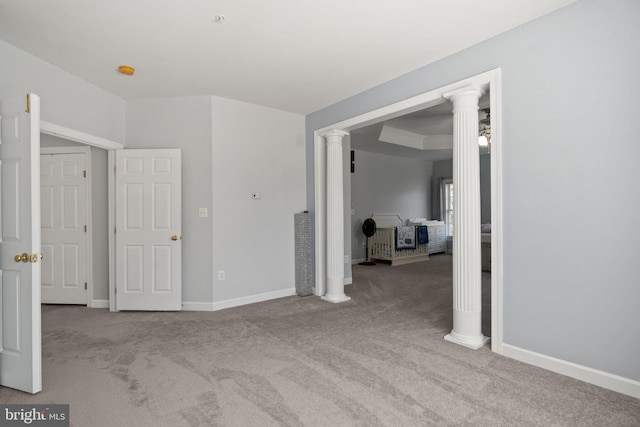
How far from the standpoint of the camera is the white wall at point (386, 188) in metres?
7.63

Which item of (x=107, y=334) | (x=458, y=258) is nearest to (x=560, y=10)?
(x=458, y=258)

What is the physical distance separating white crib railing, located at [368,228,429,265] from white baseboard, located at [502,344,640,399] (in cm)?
453

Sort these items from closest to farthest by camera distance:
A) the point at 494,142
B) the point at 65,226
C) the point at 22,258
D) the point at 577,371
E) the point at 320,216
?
the point at 22,258 < the point at 577,371 < the point at 494,142 < the point at 65,226 < the point at 320,216

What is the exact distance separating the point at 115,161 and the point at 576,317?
471cm

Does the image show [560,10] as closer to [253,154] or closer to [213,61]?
[213,61]

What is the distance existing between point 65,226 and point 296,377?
12.4ft

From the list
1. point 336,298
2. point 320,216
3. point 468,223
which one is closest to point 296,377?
point 468,223

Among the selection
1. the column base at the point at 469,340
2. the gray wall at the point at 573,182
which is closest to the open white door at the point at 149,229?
the column base at the point at 469,340

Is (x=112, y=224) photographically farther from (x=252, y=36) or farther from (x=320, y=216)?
(x=252, y=36)

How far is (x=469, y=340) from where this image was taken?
2838mm

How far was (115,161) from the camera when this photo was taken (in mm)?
4027

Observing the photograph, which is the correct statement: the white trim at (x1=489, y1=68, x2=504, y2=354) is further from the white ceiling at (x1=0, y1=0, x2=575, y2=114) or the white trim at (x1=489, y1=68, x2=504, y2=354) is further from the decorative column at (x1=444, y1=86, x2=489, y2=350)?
the white ceiling at (x1=0, y1=0, x2=575, y2=114)

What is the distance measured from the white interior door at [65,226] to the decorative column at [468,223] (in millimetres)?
4373

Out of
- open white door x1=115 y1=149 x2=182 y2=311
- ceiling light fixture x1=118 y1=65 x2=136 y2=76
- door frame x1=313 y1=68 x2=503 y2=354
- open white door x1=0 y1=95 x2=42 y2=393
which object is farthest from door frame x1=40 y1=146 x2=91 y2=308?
door frame x1=313 y1=68 x2=503 y2=354
